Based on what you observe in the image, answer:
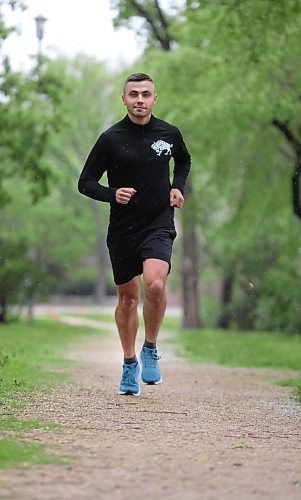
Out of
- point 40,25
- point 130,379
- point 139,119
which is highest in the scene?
point 40,25

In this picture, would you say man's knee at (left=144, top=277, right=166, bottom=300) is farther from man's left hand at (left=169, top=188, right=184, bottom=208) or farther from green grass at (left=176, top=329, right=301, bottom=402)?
green grass at (left=176, top=329, right=301, bottom=402)

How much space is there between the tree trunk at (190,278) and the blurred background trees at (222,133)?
0.03m

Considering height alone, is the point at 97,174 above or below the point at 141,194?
above

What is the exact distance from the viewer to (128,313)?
8219 mm

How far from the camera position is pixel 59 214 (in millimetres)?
42281

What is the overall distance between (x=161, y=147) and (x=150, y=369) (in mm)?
1685

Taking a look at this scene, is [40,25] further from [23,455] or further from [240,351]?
[23,455]

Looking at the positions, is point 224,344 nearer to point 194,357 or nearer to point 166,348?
point 166,348

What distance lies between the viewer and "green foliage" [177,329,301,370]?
54.0 feet

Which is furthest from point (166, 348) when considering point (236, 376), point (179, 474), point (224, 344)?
point (179, 474)

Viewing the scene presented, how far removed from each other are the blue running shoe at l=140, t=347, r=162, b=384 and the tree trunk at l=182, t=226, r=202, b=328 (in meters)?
22.4

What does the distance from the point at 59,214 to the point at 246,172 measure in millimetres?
21130

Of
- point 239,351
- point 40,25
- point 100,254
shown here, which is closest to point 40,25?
point 40,25

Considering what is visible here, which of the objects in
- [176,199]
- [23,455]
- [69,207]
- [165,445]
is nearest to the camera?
[23,455]
